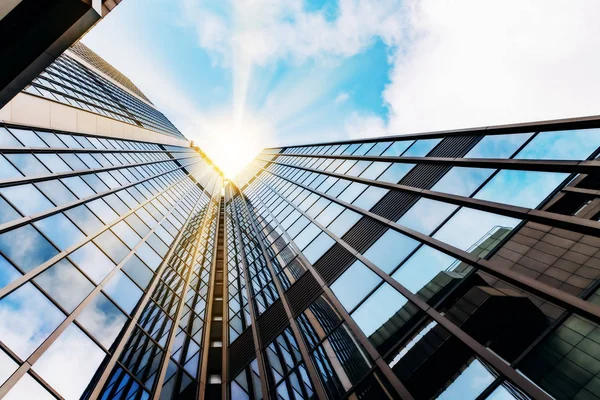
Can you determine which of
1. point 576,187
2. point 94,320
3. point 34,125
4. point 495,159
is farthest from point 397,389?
point 34,125

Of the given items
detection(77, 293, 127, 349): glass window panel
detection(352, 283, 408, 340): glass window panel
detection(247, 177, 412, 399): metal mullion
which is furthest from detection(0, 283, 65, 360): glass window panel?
detection(352, 283, 408, 340): glass window panel

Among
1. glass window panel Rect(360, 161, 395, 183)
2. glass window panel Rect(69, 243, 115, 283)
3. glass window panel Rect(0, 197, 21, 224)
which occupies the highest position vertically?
glass window panel Rect(360, 161, 395, 183)

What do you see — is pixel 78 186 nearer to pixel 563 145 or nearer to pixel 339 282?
pixel 339 282

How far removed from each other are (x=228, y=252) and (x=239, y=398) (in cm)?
2232

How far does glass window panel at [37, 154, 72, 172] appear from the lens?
621 inches

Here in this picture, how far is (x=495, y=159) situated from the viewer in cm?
1276

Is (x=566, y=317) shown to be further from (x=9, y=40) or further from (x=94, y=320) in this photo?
(x=94, y=320)

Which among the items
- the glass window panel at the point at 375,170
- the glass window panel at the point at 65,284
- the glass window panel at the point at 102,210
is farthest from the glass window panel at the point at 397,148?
the glass window panel at the point at 65,284

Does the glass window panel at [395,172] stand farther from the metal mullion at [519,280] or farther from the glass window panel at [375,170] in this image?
the metal mullion at [519,280]

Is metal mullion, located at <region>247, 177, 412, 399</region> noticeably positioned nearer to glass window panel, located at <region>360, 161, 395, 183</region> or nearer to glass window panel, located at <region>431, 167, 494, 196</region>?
glass window panel, located at <region>431, 167, 494, 196</region>

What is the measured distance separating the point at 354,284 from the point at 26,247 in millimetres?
11930

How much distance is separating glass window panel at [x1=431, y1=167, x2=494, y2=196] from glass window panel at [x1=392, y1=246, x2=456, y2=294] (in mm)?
3092

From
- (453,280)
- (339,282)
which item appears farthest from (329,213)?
(453,280)

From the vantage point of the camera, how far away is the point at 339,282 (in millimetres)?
14023
